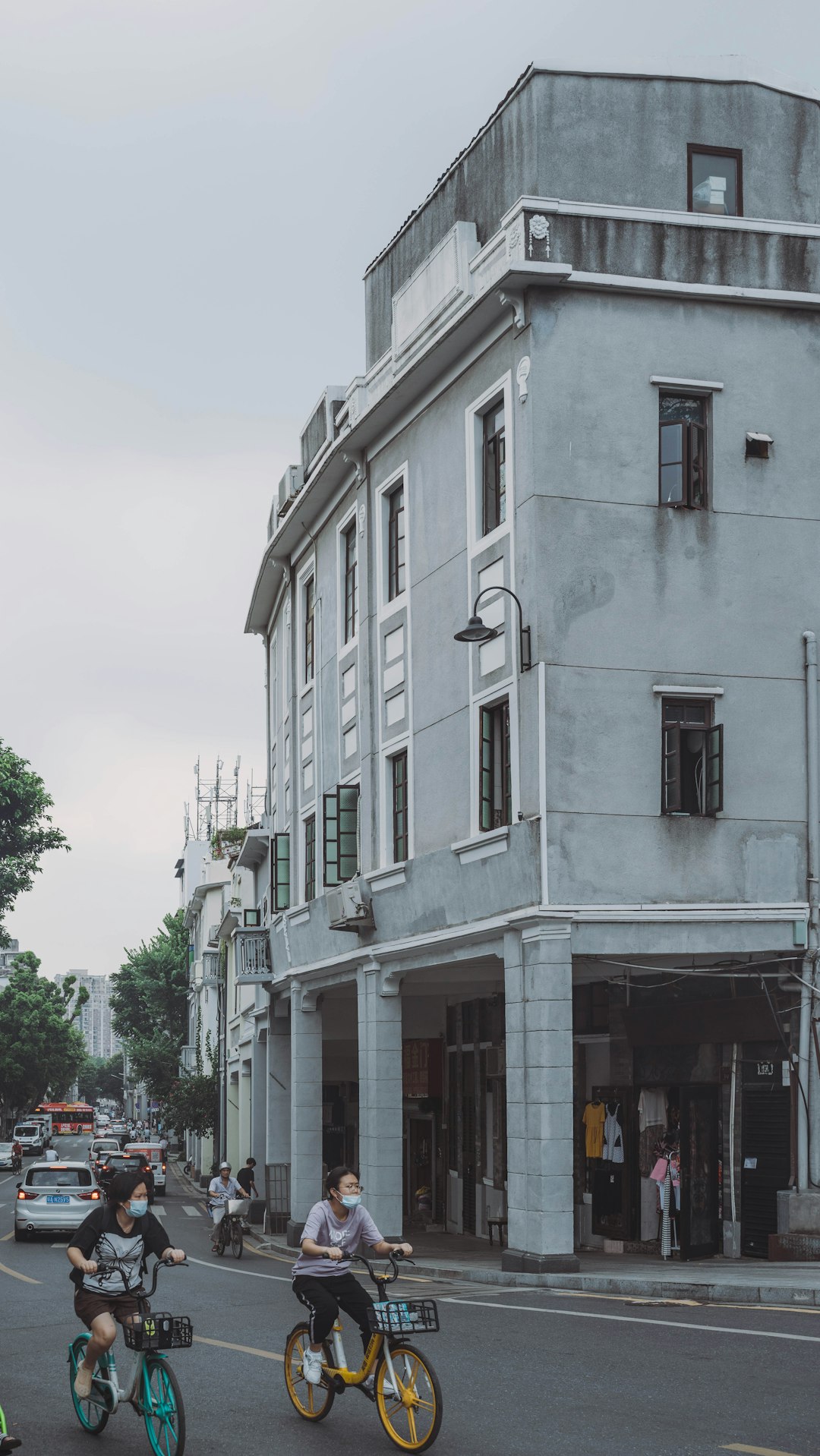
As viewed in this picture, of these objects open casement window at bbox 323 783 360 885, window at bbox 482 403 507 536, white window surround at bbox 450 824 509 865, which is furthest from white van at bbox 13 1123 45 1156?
window at bbox 482 403 507 536

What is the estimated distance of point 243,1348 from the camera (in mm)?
13656

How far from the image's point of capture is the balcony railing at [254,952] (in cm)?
3700

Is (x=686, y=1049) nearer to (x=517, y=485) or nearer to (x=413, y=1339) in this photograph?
(x=517, y=485)

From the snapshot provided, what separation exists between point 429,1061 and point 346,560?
9426mm

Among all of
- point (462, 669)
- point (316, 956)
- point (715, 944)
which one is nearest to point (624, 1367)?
point (715, 944)

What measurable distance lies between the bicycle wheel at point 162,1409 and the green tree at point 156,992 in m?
79.3

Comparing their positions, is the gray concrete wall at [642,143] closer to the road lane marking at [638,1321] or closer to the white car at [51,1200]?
the road lane marking at [638,1321]

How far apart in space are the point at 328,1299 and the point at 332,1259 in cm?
23

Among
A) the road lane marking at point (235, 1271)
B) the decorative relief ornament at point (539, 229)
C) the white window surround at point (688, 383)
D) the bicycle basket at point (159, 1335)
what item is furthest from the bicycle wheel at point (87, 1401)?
the decorative relief ornament at point (539, 229)

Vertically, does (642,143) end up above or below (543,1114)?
above

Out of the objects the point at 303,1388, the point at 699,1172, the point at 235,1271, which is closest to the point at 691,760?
the point at 699,1172

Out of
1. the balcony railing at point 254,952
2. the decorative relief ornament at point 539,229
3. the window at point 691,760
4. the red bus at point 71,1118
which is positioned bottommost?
the red bus at point 71,1118

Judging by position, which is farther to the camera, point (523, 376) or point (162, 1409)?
point (523, 376)

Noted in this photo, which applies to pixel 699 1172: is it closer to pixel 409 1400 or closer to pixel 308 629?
pixel 409 1400
